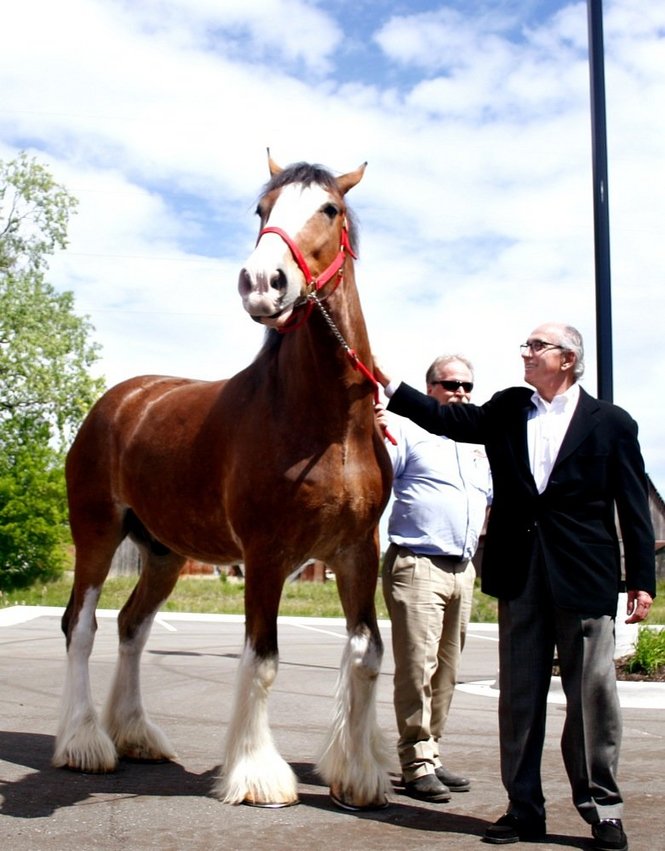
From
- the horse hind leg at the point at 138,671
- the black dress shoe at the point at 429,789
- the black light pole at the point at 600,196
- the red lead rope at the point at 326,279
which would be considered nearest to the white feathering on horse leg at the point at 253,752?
the black dress shoe at the point at 429,789

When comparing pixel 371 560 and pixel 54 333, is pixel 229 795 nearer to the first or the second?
pixel 371 560

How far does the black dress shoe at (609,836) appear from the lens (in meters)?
4.15

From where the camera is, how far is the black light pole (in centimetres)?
975

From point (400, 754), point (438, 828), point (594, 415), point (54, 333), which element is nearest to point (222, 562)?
point (400, 754)

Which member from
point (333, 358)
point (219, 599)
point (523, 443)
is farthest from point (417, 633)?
point (219, 599)

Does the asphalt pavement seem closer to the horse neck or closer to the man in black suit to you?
the man in black suit

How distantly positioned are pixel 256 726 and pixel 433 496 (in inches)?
60.5

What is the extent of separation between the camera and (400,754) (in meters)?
5.23

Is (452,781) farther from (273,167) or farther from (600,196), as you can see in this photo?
(600,196)

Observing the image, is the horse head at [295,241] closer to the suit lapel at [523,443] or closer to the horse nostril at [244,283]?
the horse nostril at [244,283]

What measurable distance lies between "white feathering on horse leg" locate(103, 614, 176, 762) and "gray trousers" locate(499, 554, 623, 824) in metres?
2.37

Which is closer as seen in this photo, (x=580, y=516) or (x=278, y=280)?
(x=278, y=280)

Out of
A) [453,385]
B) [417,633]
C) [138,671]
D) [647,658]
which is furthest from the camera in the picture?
[647,658]

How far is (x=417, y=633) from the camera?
17.0 ft
